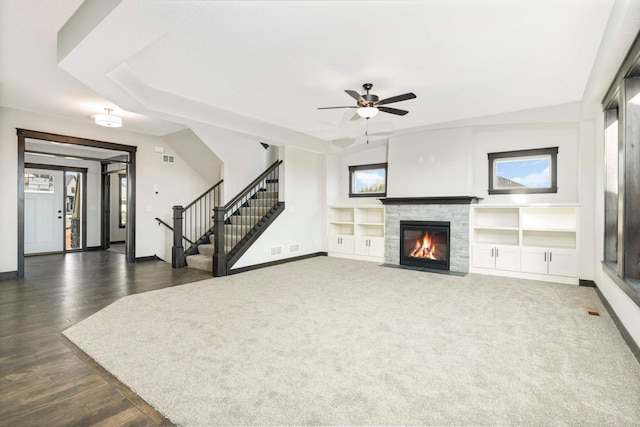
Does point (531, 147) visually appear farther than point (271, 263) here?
No

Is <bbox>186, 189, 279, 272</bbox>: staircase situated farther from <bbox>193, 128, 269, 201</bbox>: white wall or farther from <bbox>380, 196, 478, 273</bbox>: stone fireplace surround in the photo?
<bbox>380, 196, 478, 273</bbox>: stone fireplace surround

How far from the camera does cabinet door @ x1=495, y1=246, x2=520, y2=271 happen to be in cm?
546

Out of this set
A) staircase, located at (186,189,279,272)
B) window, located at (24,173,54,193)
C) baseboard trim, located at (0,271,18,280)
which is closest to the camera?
baseboard trim, located at (0,271,18,280)

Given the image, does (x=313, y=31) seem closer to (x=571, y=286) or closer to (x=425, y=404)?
(x=425, y=404)

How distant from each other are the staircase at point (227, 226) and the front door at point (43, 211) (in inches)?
136

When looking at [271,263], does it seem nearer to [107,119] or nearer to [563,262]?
[107,119]

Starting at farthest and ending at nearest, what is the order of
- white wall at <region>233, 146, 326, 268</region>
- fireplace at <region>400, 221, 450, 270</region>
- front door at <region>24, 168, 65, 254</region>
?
front door at <region>24, 168, 65, 254</region> < white wall at <region>233, 146, 326, 268</region> < fireplace at <region>400, 221, 450, 270</region>

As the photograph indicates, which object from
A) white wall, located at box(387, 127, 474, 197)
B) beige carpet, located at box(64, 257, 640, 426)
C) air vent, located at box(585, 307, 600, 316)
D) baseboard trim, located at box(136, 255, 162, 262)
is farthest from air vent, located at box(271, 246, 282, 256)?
air vent, located at box(585, 307, 600, 316)

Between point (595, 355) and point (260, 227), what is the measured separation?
5.25 m

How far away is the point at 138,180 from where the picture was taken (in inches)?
273

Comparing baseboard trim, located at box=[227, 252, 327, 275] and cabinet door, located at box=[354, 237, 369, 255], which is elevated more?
cabinet door, located at box=[354, 237, 369, 255]

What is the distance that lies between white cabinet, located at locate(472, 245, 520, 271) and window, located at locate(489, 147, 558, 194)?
3.64 ft

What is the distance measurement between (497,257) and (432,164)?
2149 millimetres

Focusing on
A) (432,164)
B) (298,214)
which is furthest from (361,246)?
(432,164)
